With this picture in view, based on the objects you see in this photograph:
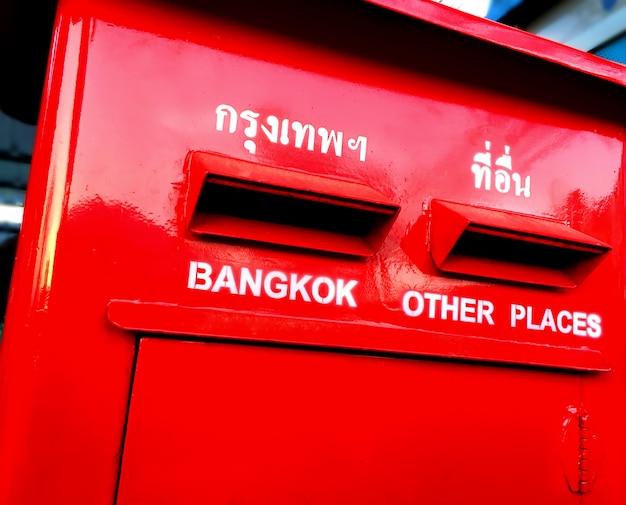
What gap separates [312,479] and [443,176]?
0.70 metres

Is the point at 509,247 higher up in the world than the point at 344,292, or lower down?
higher up

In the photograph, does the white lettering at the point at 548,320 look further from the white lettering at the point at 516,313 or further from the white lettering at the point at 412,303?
the white lettering at the point at 412,303

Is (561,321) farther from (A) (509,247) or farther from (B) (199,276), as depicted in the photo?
(B) (199,276)

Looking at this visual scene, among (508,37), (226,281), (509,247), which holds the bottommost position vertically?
(226,281)

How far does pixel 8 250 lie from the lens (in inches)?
84.0

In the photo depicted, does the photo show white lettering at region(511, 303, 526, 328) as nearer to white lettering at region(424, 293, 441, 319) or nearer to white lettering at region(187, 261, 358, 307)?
white lettering at region(424, 293, 441, 319)

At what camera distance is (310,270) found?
1.07m

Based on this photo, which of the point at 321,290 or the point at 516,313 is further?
the point at 516,313

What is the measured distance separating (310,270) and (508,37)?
700mm

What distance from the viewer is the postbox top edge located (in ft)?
3.74

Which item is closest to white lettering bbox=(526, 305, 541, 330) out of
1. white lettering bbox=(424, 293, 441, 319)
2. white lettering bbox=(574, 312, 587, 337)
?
white lettering bbox=(574, 312, 587, 337)

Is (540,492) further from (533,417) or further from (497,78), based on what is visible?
(497,78)

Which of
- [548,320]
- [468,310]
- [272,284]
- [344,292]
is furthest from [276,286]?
[548,320]

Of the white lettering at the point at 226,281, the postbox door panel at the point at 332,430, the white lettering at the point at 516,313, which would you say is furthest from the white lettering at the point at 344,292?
the white lettering at the point at 516,313
